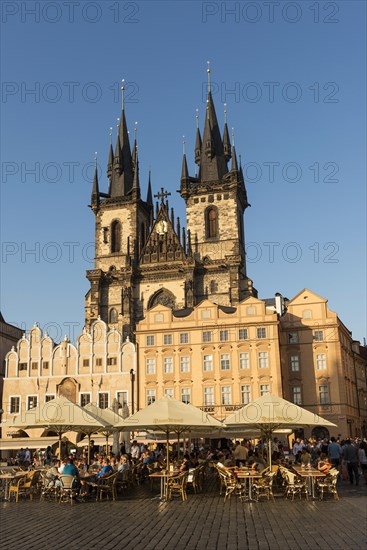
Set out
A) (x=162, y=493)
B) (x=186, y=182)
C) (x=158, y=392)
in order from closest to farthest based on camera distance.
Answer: (x=162, y=493) → (x=158, y=392) → (x=186, y=182)

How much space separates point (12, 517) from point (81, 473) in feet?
15.0

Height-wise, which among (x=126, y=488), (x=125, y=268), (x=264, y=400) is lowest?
(x=126, y=488)

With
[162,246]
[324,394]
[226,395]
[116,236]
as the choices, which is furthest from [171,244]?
[324,394]

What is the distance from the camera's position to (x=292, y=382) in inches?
1855

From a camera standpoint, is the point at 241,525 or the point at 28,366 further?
the point at 28,366

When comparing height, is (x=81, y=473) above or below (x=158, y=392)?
below

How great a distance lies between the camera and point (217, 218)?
65.8m

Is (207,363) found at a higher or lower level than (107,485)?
higher

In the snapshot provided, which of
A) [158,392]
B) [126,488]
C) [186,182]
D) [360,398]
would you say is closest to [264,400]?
[126,488]

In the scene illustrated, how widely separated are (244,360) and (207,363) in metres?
2.82

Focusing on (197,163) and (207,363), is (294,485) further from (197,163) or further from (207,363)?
(197,163)

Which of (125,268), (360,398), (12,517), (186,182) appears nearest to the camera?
(12,517)

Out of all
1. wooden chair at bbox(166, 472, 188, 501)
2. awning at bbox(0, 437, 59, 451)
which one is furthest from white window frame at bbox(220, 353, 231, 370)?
wooden chair at bbox(166, 472, 188, 501)

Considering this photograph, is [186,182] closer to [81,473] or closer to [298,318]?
[298,318]
